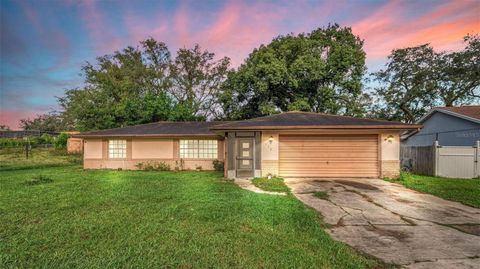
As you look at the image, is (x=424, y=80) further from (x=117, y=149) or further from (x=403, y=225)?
(x=117, y=149)

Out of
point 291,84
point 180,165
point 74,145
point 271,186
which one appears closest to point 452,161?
point 271,186

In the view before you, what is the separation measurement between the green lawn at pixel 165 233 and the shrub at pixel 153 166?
290 inches

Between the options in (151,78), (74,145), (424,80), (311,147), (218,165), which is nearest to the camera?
(311,147)

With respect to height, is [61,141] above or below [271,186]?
above

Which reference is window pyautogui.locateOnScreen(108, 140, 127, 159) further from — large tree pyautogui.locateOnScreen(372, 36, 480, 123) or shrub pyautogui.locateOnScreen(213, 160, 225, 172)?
large tree pyautogui.locateOnScreen(372, 36, 480, 123)

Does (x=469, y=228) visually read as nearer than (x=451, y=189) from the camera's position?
Yes

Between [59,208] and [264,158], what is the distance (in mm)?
7657

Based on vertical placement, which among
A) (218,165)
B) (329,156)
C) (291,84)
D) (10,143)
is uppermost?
(291,84)

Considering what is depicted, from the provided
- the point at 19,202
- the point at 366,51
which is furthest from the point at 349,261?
the point at 366,51

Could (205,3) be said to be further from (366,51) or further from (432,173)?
(366,51)

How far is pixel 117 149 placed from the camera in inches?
611

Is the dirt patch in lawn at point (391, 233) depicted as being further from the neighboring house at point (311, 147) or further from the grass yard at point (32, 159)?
the grass yard at point (32, 159)

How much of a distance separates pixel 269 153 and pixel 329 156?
2685 mm

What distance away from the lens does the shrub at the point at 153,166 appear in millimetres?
14883
